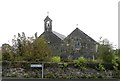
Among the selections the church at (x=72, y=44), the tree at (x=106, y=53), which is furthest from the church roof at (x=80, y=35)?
the tree at (x=106, y=53)

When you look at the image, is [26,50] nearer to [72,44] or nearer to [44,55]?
[44,55]

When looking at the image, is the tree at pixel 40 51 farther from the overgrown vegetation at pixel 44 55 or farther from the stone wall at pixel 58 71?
the stone wall at pixel 58 71

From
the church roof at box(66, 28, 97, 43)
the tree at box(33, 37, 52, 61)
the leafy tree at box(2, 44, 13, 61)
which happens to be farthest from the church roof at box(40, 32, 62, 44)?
the leafy tree at box(2, 44, 13, 61)

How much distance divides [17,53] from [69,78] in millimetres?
7432

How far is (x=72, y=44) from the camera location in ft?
113

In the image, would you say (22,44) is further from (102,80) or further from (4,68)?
(102,80)

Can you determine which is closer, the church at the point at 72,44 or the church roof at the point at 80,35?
the church at the point at 72,44

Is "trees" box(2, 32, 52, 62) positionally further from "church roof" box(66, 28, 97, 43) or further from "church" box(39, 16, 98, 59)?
"church roof" box(66, 28, 97, 43)

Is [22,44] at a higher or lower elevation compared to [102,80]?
higher

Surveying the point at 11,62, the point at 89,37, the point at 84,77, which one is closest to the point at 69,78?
the point at 84,77

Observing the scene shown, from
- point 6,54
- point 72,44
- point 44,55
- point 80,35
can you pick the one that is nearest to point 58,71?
point 44,55

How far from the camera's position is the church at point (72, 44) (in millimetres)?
33875

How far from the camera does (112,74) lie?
21.2m

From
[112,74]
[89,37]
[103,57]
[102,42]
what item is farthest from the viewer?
[89,37]
